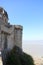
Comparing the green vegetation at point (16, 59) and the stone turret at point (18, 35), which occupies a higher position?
the stone turret at point (18, 35)

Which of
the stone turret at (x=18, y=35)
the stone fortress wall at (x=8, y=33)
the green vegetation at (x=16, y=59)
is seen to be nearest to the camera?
the green vegetation at (x=16, y=59)

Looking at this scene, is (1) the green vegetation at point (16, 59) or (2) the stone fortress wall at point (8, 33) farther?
(2) the stone fortress wall at point (8, 33)

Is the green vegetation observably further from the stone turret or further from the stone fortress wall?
the stone turret

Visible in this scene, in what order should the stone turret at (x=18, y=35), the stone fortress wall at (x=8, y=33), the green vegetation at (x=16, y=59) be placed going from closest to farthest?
the green vegetation at (x=16, y=59) → the stone fortress wall at (x=8, y=33) → the stone turret at (x=18, y=35)

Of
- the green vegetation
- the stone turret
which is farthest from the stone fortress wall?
the green vegetation

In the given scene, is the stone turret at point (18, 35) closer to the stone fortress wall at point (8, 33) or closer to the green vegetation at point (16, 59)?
the stone fortress wall at point (8, 33)

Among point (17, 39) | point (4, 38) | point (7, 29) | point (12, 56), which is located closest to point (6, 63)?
point (12, 56)

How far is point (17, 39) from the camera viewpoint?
12609mm

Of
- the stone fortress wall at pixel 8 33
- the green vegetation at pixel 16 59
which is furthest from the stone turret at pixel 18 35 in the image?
the green vegetation at pixel 16 59

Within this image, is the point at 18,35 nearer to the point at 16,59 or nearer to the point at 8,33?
the point at 8,33

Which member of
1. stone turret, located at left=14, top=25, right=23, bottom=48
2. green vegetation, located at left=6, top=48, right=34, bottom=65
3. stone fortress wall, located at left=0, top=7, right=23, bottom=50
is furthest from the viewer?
stone turret, located at left=14, top=25, right=23, bottom=48

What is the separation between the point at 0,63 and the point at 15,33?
4.16 meters

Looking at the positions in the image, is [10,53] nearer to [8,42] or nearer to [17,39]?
[8,42]

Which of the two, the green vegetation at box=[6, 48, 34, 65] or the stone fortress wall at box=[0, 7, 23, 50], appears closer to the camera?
the green vegetation at box=[6, 48, 34, 65]
